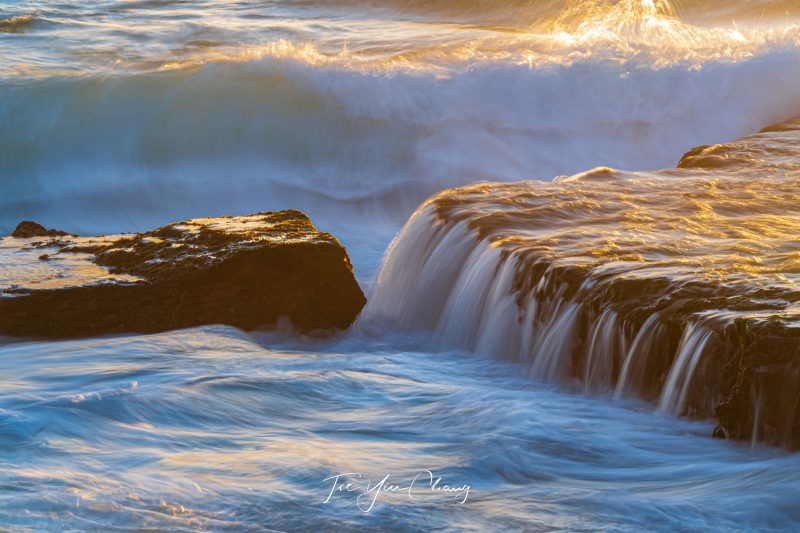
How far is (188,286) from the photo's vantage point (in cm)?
527

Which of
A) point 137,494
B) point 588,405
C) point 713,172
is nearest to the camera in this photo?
point 137,494

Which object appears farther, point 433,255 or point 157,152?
point 157,152

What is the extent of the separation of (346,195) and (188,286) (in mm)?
4441

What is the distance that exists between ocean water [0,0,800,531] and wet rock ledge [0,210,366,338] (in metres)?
0.14

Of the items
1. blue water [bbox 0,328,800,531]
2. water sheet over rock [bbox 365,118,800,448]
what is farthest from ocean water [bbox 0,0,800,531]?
water sheet over rock [bbox 365,118,800,448]

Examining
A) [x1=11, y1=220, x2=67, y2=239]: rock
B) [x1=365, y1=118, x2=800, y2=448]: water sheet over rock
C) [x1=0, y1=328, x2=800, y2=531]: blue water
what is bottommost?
[x1=0, y1=328, x2=800, y2=531]: blue water

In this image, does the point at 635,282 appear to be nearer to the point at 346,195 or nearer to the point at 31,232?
the point at 31,232

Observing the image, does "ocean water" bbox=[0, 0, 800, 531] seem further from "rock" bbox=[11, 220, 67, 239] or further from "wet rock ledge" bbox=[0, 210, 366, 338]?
"rock" bbox=[11, 220, 67, 239]

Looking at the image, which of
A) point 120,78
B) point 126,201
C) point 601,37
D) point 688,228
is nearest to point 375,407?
point 688,228

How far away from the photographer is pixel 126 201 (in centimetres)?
940

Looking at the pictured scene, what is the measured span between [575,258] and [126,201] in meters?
5.60

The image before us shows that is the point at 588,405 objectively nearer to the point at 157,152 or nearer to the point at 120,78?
the point at 157,152

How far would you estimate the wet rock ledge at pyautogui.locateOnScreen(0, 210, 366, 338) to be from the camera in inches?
203

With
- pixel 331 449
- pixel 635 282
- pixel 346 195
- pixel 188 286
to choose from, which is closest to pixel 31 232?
pixel 188 286
